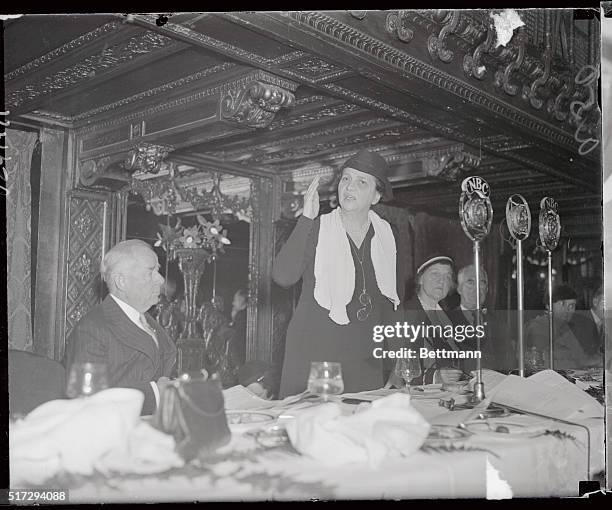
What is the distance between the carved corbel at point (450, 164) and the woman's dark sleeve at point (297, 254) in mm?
436

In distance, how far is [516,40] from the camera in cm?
239

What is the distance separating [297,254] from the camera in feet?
7.58

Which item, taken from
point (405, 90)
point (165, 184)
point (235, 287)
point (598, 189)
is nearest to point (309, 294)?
point (235, 287)

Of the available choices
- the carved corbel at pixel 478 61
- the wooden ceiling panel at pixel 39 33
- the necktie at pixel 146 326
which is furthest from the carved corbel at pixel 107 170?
the carved corbel at pixel 478 61

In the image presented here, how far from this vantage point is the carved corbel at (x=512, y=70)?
2.40 m

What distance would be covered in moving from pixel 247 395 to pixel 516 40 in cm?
145

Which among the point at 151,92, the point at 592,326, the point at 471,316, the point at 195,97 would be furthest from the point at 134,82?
the point at 592,326

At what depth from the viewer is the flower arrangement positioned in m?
2.28

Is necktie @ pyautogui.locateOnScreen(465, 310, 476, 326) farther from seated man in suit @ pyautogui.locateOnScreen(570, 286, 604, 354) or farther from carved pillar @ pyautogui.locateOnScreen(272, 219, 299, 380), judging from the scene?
carved pillar @ pyautogui.locateOnScreen(272, 219, 299, 380)

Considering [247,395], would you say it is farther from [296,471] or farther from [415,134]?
[415,134]

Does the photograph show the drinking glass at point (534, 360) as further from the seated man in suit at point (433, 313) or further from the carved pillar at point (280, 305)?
the carved pillar at point (280, 305)

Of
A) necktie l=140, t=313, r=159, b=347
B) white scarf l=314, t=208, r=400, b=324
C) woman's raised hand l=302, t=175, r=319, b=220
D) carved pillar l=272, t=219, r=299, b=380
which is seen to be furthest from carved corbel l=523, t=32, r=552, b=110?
necktie l=140, t=313, r=159, b=347

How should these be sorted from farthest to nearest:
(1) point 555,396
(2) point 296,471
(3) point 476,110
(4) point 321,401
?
(3) point 476,110 < (1) point 555,396 < (4) point 321,401 < (2) point 296,471

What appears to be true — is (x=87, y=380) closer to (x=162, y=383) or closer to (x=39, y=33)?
(x=162, y=383)
